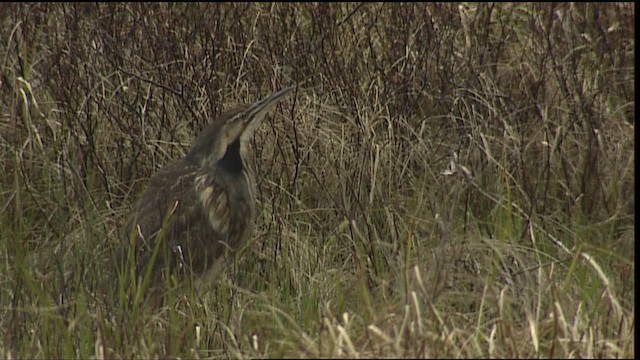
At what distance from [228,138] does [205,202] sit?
0.26m

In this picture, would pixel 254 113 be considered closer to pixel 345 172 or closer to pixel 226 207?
pixel 226 207

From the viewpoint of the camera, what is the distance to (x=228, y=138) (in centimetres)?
511

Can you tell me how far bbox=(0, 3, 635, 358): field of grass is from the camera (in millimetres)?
3982

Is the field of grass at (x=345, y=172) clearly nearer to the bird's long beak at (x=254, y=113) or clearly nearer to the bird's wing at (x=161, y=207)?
the bird's wing at (x=161, y=207)

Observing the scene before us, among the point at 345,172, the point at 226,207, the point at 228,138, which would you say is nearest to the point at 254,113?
the point at 228,138

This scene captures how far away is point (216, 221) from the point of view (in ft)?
16.4

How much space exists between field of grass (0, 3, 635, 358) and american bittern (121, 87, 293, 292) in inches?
5.3

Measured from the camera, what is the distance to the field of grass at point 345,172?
398 cm

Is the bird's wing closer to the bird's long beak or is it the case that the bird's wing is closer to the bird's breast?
the bird's breast

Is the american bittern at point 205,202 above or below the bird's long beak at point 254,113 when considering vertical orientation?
below

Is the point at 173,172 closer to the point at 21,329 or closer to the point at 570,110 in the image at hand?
the point at 21,329

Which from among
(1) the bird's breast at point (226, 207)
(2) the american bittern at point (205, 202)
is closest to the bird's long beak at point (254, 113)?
(2) the american bittern at point (205, 202)

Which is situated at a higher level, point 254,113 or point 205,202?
point 254,113

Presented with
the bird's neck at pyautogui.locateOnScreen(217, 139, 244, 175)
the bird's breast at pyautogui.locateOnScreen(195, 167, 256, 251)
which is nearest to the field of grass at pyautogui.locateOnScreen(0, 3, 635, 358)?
the bird's breast at pyautogui.locateOnScreen(195, 167, 256, 251)
